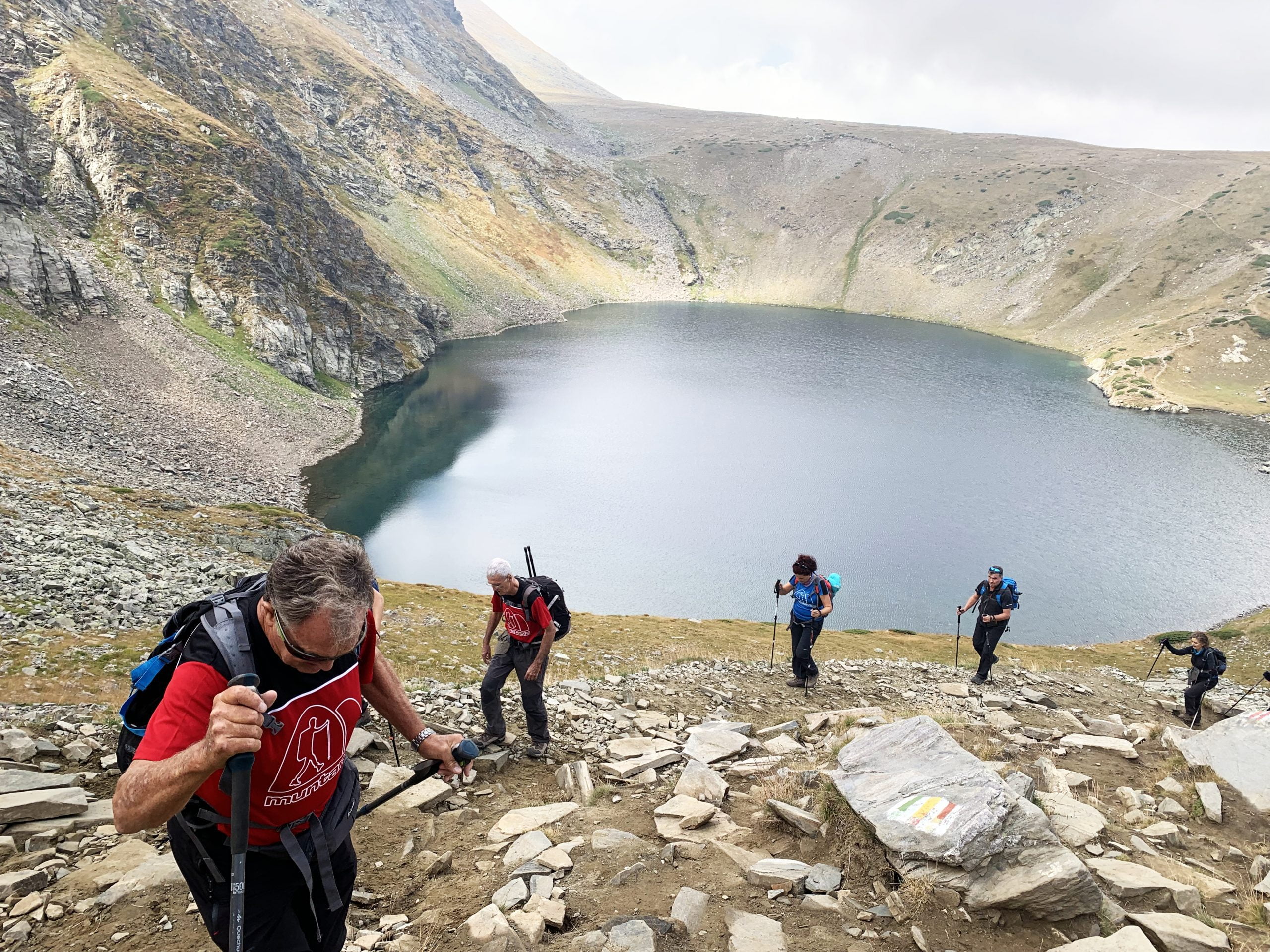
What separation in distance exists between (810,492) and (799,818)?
143ft

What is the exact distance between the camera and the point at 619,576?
3625 cm

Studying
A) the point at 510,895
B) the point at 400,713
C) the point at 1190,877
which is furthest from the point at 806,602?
the point at 400,713

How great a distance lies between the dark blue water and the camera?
36.1 m

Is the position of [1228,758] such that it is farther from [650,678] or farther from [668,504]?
[668,504]

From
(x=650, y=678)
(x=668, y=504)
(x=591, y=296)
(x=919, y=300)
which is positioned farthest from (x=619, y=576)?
(x=919, y=300)

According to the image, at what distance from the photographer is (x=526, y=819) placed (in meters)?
7.17

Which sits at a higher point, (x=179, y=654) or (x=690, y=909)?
(x=179, y=654)

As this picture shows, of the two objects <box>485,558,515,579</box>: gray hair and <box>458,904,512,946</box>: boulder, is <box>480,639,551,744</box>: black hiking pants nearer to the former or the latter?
<box>485,558,515,579</box>: gray hair

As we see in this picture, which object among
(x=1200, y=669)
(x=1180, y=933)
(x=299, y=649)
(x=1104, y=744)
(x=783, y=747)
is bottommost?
(x=783, y=747)

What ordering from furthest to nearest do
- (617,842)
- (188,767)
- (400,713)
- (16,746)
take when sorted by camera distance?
(16,746) → (617,842) → (400,713) → (188,767)

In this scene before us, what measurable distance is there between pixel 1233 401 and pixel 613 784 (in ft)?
343

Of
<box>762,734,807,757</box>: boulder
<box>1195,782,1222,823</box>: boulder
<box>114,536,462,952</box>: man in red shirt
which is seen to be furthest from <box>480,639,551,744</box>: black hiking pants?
<box>1195,782,1222,823</box>: boulder

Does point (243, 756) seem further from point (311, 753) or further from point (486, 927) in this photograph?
point (486, 927)

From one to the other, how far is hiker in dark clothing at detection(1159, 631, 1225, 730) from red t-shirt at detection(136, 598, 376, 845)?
54.3ft
